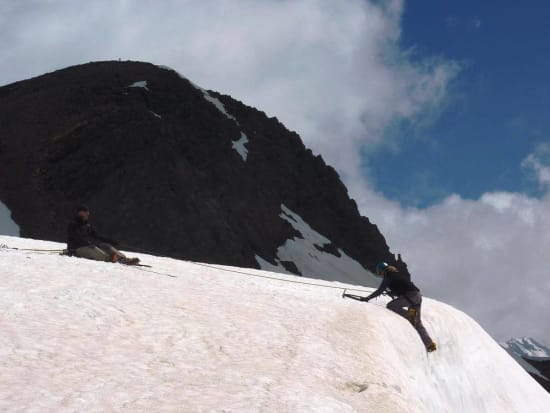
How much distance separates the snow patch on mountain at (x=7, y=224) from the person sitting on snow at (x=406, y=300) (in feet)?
137

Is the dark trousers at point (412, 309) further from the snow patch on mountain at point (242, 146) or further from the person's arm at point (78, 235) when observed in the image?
the snow patch on mountain at point (242, 146)

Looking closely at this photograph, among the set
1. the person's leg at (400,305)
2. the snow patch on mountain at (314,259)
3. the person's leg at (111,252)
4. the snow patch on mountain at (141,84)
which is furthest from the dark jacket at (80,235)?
the snow patch on mountain at (141,84)

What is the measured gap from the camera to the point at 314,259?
81.4 metres

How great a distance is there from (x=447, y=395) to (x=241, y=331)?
7.85m

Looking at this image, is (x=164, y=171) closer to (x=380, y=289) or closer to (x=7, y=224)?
(x=7, y=224)

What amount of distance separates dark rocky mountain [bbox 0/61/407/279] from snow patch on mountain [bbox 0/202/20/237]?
0.62 m

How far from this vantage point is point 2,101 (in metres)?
78.0

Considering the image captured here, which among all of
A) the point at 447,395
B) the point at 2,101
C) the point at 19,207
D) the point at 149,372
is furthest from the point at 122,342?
the point at 2,101

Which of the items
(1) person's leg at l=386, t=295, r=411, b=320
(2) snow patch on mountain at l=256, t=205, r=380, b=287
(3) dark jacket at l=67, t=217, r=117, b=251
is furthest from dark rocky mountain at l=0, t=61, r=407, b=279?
(1) person's leg at l=386, t=295, r=411, b=320

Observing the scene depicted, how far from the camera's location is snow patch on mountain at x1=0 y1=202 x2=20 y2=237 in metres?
49.7

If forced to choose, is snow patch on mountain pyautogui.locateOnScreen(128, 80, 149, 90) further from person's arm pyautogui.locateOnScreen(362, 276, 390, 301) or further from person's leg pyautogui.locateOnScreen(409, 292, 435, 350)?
person's leg pyautogui.locateOnScreen(409, 292, 435, 350)

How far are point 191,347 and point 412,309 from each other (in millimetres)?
7437

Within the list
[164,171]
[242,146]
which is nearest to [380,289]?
[164,171]

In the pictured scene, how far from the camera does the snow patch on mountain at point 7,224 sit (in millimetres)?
49656
